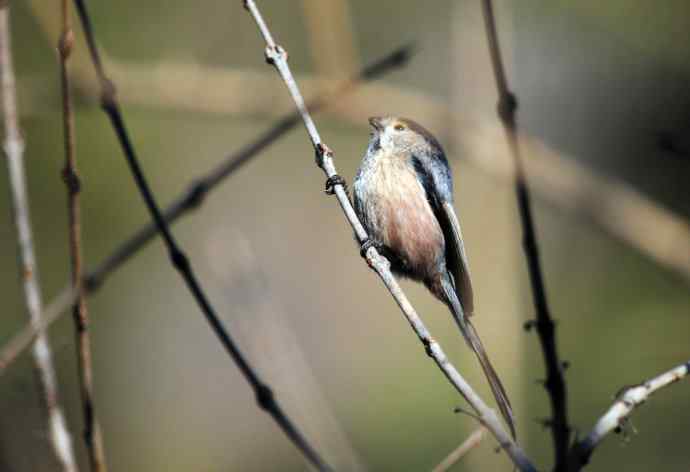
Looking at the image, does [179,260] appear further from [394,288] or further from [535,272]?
[535,272]

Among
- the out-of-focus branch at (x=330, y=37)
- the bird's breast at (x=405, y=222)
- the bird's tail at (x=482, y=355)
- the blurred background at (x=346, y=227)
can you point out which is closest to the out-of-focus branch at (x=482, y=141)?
the blurred background at (x=346, y=227)

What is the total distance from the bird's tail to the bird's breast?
0.17 m

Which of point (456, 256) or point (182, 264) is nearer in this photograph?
point (182, 264)

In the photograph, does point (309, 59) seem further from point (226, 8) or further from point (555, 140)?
point (555, 140)

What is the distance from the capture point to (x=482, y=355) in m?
2.78

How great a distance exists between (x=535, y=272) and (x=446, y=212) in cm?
180

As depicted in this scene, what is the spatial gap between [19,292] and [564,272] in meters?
4.37

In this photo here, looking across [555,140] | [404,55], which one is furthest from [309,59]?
[404,55]

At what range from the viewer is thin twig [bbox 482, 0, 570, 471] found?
5.48ft

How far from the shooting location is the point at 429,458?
5305mm

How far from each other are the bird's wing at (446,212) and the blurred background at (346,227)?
15.9 inches

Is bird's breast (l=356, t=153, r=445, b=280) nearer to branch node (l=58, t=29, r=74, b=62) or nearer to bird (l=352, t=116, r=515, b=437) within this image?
bird (l=352, t=116, r=515, b=437)

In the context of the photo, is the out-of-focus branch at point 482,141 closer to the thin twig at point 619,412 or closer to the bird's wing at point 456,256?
the bird's wing at point 456,256

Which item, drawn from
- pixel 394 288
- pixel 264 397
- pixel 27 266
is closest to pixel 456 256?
pixel 394 288
